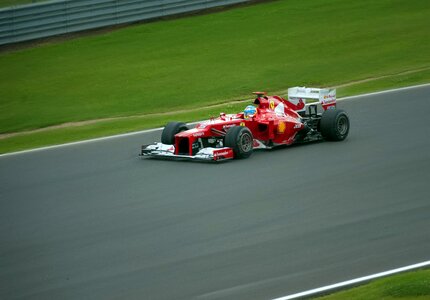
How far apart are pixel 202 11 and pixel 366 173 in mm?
18508

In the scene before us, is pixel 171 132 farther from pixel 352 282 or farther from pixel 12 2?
pixel 12 2

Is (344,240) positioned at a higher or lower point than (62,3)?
lower

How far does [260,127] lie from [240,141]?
3.22 feet

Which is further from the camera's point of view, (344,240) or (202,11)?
(202,11)

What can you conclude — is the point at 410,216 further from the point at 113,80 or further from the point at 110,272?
the point at 113,80

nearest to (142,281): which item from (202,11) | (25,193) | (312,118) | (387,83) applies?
(25,193)

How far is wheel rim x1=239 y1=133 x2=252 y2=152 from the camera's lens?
52.3 feet

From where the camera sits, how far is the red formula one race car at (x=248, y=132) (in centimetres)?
1595

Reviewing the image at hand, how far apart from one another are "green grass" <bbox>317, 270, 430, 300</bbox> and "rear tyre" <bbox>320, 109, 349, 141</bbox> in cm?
734

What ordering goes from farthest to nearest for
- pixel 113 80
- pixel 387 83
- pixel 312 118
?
pixel 113 80, pixel 387 83, pixel 312 118

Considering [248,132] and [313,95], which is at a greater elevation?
[313,95]

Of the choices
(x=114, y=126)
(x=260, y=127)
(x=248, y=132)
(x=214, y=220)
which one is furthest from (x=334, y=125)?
(x=114, y=126)

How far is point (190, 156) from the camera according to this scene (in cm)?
1606

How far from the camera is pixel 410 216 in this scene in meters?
12.0
